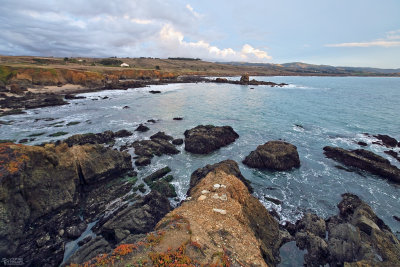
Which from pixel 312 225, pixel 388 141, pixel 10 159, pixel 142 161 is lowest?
pixel 312 225

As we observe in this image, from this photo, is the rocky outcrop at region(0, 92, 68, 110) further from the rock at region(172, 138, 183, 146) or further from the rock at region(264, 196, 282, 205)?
the rock at region(264, 196, 282, 205)

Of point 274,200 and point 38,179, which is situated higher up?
point 38,179

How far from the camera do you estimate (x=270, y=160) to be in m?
25.4

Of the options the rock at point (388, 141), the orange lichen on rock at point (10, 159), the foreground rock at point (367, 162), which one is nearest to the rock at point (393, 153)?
the rock at point (388, 141)

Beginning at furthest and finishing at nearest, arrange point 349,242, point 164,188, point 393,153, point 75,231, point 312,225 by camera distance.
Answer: point 393,153 → point 164,188 → point 312,225 → point 75,231 → point 349,242

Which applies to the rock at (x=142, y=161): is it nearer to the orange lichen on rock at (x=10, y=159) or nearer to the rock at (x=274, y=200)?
the orange lichen on rock at (x=10, y=159)

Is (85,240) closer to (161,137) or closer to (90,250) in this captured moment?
(90,250)

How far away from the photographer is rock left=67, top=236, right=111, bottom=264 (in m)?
12.0

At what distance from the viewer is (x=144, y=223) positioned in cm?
1473

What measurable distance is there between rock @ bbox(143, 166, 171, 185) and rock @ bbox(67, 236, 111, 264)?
871 cm

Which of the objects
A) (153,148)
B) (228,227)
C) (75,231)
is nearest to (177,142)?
(153,148)

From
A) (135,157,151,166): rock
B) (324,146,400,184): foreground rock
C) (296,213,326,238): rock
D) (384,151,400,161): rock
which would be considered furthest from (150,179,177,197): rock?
(384,151,400,161): rock

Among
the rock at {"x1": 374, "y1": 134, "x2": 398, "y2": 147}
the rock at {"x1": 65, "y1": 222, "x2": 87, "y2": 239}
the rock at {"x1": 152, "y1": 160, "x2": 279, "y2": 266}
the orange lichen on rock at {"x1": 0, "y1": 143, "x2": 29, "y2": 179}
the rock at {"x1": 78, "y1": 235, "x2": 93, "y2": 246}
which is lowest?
the rock at {"x1": 78, "y1": 235, "x2": 93, "y2": 246}

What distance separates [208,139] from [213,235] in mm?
20634
